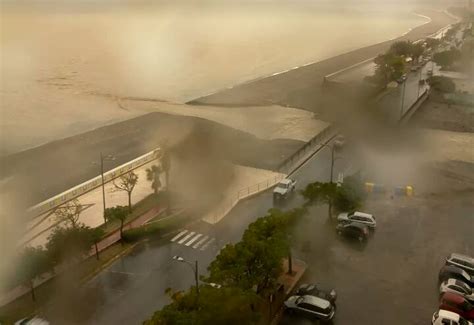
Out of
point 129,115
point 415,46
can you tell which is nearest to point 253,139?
point 129,115

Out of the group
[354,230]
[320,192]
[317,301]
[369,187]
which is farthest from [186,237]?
[369,187]

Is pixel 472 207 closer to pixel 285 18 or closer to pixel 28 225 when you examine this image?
pixel 28 225

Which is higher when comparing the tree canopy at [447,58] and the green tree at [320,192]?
the tree canopy at [447,58]

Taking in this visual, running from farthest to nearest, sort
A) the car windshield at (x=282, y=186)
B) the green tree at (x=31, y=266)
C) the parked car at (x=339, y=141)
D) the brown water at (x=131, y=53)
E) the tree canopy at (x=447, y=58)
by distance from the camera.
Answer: the tree canopy at (x=447, y=58), the brown water at (x=131, y=53), the parked car at (x=339, y=141), the car windshield at (x=282, y=186), the green tree at (x=31, y=266)

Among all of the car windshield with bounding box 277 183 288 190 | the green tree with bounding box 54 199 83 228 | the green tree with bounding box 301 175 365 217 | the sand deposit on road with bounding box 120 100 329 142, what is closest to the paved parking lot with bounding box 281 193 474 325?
the green tree with bounding box 301 175 365 217

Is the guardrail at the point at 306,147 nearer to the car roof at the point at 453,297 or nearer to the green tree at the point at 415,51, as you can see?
the car roof at the point at 453,297

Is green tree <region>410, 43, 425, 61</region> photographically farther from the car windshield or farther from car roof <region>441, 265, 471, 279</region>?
car roof <region>441, 265, 471, 279</region>

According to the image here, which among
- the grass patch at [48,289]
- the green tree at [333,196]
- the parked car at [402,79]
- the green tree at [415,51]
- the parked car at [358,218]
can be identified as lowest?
the grass patch at [48,289]

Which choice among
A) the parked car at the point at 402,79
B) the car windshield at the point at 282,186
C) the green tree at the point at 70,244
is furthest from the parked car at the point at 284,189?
the parked car at the point at 402,79
